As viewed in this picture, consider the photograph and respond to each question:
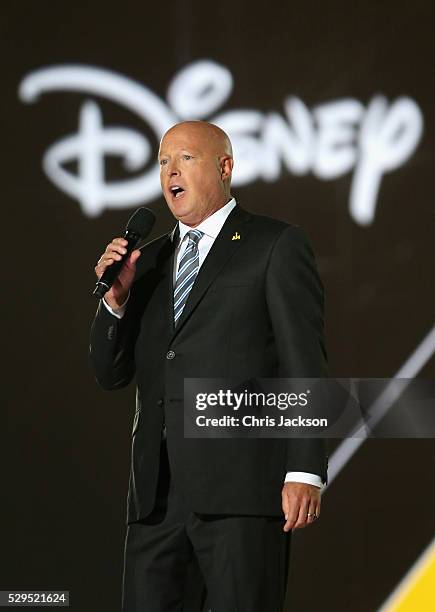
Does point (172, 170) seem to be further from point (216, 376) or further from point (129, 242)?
point (216, 376)

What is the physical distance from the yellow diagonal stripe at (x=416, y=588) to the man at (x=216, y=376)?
158 cm

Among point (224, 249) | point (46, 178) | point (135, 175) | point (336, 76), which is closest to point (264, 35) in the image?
point (336, 76)

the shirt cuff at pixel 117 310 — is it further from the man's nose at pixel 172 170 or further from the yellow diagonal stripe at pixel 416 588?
the yellow diagonal stripe at pixel 416 588

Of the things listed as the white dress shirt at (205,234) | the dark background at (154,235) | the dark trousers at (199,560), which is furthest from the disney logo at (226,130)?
the dark trousers at (199,560)

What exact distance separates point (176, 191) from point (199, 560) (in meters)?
0.82

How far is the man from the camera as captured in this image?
7.17 ft

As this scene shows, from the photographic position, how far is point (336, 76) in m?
3.73

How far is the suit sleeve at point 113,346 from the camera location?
7.77ft

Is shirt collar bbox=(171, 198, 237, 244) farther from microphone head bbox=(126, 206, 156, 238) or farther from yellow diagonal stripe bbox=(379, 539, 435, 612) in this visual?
yellow diagonal stripe bbox=(379, 539, 435, 612)

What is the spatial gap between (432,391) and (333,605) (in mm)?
839

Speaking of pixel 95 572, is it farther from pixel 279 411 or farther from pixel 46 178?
pixel 279 411

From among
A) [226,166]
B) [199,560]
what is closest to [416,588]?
[199,560]

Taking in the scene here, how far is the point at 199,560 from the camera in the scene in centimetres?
221

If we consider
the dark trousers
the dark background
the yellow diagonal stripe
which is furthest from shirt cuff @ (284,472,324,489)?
the yellow diagonal stripe
